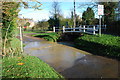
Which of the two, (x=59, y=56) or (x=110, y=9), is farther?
(x=110, y=9)

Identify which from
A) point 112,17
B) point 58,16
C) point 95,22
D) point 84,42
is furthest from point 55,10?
point 84,42

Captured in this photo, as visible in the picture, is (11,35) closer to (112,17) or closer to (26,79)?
(26,79)

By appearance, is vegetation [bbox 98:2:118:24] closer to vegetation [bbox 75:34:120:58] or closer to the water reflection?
vegetation [bbox 75:34:120:58]

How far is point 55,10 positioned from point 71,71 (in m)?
23.0

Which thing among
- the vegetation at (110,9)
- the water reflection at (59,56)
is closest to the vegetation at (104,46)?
the water reflection at (59,56)

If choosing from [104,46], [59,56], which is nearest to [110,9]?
[104,46]

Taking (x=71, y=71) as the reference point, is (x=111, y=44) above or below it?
above

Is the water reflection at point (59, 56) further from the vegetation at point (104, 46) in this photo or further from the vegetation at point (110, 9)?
the vegetation at point (110, 9)

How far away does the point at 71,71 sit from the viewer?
5168mm

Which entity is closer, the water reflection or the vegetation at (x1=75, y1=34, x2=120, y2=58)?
the water reflection

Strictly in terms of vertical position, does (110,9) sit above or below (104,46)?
above

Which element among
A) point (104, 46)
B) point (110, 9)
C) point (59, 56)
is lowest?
point (59, 56)

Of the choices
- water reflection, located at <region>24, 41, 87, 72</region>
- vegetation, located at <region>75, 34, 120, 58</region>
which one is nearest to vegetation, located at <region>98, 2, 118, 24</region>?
vegetation, located at <region>75, 34, 120, 58</region>

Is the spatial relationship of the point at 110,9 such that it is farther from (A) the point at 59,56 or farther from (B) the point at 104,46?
(A) the point at 59,56
